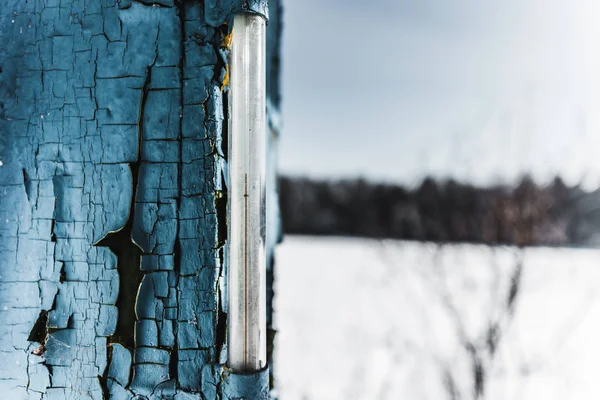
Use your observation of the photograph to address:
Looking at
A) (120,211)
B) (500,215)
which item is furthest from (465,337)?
(120,211)

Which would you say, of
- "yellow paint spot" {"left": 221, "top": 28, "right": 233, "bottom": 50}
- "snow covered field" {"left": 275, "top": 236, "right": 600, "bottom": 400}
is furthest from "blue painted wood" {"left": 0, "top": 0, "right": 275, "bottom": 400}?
"snow covered field" {"left": 275, "top": 236, "right": 600, "bottom": 400}

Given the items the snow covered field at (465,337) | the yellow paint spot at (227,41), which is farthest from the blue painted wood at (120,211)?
the snow covered field at (465,337)

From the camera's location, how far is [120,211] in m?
0.71

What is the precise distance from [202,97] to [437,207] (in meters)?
3.85

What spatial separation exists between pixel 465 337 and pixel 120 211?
11.0ft

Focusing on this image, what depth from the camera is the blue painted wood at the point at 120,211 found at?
27.5 inches

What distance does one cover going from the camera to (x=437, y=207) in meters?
4.15

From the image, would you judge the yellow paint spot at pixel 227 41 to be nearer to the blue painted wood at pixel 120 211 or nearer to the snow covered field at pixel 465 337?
the blue painted wood at pixel 120 211

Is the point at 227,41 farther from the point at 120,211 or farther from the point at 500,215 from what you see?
the point at 500,215

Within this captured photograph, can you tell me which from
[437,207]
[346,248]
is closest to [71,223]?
[437,207]

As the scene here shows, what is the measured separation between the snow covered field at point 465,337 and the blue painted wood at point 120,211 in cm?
182

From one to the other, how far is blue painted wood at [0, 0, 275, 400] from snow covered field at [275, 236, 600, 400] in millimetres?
1816

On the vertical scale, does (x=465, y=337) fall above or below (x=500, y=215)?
below

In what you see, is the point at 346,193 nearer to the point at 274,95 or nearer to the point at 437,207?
the point at 437,207
